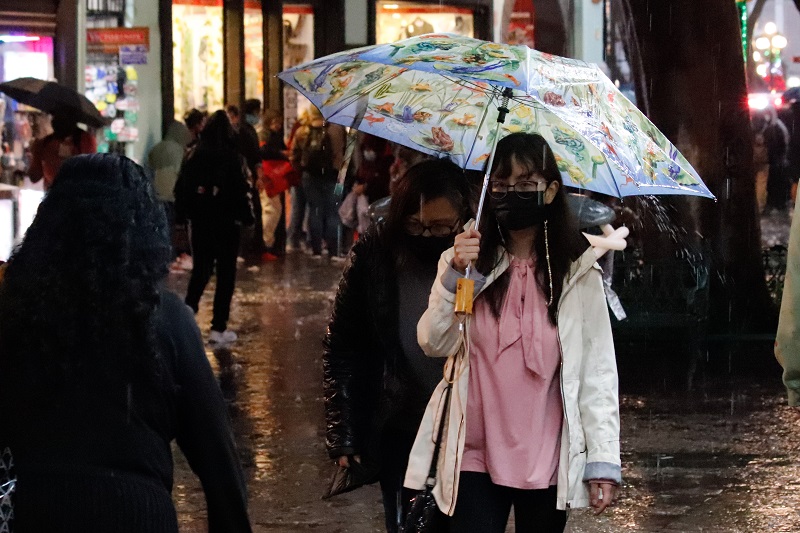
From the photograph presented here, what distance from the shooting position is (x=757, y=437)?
9070 millimetres

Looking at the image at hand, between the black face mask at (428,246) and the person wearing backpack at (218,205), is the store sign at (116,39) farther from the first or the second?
the black face mask at (428,246)

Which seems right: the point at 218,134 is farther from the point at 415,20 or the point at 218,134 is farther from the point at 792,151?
the point at 792,151

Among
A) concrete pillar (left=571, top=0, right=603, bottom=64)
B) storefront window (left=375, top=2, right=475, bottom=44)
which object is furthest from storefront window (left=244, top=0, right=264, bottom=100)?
concrete pillar (left=571, top=0, right=603, bottom=64)

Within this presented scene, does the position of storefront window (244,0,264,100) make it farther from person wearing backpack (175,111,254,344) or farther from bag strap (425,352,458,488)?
bag strap (425,352,458,488)

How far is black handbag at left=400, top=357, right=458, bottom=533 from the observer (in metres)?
4.25

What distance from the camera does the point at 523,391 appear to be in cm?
424

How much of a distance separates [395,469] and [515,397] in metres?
0.80

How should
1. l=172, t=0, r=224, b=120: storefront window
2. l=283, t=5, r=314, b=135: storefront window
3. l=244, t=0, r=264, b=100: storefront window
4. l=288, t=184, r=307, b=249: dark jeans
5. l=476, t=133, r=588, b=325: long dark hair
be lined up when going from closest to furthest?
1. l=476, t=133, r=588, b=325: long dark hair
2. l=288, t=184, r=307, b=249: dark jeans
3. l=172, t=0, r=224, b=120: storefront window
4. l=244, t=0, r=264, b=100: storefront window
5. l=283, t=5, r=314, b=135: storefront window

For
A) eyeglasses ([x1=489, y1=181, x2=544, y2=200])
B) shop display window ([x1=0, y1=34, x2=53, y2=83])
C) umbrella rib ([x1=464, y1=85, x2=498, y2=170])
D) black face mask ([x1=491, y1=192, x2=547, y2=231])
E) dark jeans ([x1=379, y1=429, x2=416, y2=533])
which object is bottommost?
dark jeans ([x1=379, y1=429, x2=416, y2=533])

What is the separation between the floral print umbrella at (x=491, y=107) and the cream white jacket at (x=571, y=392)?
0.66 metres

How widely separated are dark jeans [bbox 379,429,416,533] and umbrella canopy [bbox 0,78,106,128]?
961cm

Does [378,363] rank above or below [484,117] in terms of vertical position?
below

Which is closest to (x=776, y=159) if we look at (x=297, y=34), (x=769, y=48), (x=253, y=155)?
(x=297, y=34)

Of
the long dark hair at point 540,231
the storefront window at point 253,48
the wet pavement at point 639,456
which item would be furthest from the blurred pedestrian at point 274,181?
the long dark hair at point 540,231
